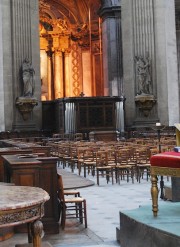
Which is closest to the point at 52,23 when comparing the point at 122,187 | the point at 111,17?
the point at 111,17

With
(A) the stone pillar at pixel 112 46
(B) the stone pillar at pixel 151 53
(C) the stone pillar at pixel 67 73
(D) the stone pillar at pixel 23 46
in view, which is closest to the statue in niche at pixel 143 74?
(B) the stone pillar at pixel 151 53

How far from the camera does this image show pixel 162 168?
221 inches

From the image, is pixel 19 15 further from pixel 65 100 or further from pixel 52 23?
pixel 52 23

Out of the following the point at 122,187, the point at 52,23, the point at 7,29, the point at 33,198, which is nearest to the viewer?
the point at 33,198

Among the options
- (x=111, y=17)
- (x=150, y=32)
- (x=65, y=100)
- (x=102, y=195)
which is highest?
(x=111, y=17)

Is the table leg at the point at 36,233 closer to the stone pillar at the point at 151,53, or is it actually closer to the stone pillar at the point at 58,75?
the stone pillar at the point at 151,53

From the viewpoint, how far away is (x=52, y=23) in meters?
43.9

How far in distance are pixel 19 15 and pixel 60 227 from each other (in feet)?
68.2

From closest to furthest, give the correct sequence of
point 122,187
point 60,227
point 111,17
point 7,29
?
point 60,227 → point 122,187 → point 7,29 → point 111,17

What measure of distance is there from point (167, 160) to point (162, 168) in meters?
0.11

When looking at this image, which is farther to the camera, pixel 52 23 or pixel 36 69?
pixel 52 23

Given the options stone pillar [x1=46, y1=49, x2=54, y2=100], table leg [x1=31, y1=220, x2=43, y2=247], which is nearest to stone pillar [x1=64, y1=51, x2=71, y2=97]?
stone pillar [x1=46, y1=49, x2=54, y2=100]

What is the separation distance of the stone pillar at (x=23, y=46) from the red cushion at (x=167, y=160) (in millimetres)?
20633

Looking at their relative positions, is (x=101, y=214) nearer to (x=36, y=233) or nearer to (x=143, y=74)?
(x=36, y=233)
